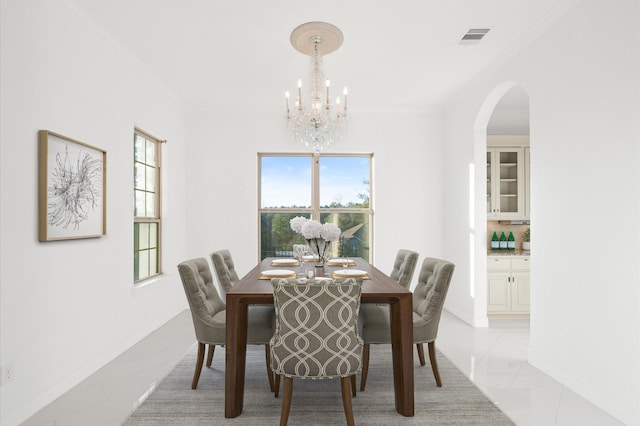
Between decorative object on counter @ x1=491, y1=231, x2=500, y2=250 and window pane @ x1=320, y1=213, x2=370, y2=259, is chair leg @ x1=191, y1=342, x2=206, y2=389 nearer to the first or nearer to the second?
window pane @ x1=320, y1=213, x2=370, y2=259

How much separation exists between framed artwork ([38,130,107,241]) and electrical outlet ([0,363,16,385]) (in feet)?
2.53

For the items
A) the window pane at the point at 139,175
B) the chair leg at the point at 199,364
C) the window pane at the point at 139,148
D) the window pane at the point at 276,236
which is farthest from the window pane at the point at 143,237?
the chair leg at the point at 199,364

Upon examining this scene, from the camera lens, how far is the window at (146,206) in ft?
14.3

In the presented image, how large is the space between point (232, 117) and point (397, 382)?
430 cm

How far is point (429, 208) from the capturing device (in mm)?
5770

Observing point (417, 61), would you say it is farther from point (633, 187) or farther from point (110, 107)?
point (110, 107)

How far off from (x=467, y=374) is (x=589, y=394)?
79 cm

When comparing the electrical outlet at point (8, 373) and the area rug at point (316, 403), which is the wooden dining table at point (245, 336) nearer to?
the area rug at point (316, 403)

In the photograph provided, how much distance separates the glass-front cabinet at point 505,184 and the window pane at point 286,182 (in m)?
2.46

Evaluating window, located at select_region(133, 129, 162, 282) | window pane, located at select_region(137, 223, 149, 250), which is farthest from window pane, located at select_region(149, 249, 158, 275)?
window pane, located at select_region(137, 223, 149, 250)

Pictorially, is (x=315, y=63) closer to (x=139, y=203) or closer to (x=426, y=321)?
(x=426, y=321)

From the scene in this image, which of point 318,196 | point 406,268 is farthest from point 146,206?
point 406,268

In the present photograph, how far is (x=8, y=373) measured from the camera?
92.1 inches

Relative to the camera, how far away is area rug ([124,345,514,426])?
2.41 meters
